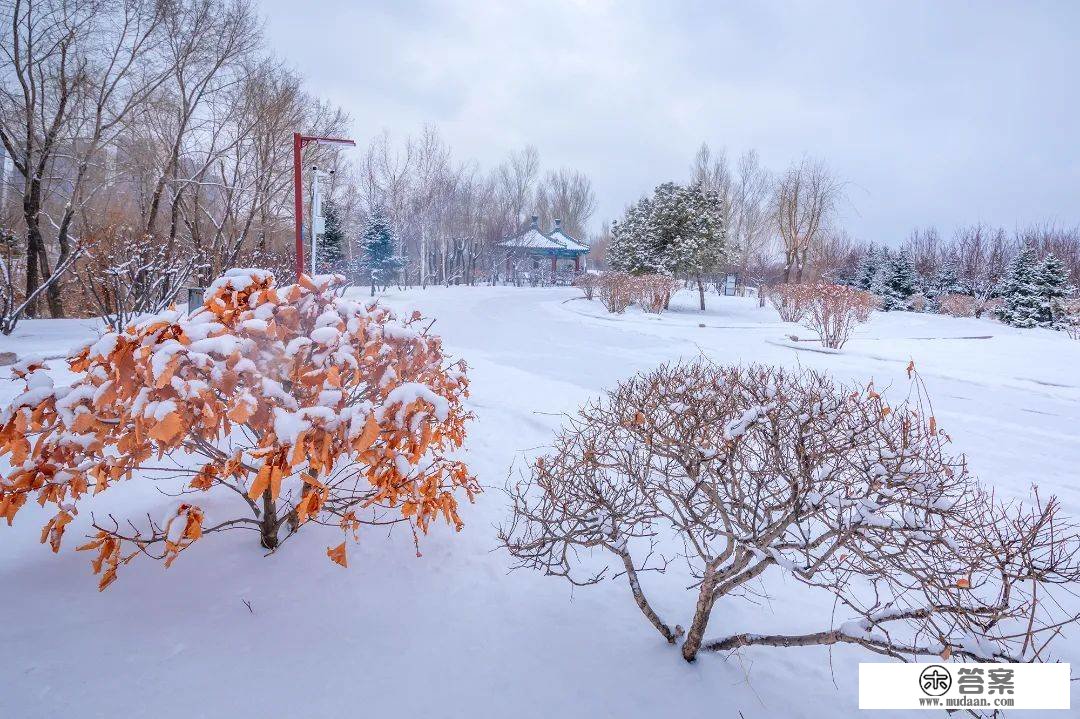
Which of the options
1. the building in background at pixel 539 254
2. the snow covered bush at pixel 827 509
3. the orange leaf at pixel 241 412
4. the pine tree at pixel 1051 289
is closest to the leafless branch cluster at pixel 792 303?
the pine tree at pixel 1051 289

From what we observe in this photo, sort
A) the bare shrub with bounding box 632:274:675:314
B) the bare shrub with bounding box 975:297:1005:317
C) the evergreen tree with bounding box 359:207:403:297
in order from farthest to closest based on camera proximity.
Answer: the evergreen tree with bounding box 359:207:403:297 < the bare shrub with bounding box 975:297:1005:317 < the bare shrub with bounding box 632:274:675:314

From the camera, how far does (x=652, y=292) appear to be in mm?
21016

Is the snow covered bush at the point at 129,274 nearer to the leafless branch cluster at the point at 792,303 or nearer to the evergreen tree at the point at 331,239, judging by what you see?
the evergreen tree at the point at 331,239

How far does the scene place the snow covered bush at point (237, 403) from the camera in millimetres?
1851

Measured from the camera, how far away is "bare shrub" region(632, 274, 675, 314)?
2075 centimetres

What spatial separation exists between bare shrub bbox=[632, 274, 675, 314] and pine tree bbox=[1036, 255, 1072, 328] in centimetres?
1355

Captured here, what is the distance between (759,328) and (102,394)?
17.5 meters

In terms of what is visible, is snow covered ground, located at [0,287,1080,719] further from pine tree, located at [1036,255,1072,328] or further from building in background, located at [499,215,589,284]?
building in background, located at [499,215,589,284]

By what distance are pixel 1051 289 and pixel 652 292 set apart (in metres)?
14.6

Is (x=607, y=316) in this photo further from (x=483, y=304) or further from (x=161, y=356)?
(x=161, y=356)

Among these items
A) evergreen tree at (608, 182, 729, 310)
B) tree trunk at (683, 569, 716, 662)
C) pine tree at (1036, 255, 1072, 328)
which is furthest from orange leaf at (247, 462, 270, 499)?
pine tree at (1036, 255, 1072, 328)

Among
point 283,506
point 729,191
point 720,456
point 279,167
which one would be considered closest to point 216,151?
point 279,167

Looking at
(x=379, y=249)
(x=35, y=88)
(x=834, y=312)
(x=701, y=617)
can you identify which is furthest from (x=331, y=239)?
(x=701, y=617)

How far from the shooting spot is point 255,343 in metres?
2.10
